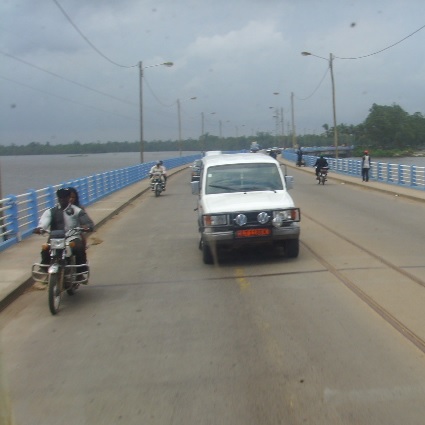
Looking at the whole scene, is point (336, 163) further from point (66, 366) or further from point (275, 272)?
point (66, 366)

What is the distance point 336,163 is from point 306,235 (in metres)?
33.5

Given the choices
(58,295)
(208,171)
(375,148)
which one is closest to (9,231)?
(208,171)

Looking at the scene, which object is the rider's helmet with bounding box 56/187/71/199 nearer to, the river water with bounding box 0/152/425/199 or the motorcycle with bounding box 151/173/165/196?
the river water with bounding box 0/152/425/199

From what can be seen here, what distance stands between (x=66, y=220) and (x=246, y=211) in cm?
305

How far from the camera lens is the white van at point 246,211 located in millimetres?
10008

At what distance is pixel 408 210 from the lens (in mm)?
19078

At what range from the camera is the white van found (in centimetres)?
1001

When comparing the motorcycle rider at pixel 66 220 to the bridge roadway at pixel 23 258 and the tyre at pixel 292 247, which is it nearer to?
the bridge roadway at pixel 23 258

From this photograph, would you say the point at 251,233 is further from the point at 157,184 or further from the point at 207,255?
the point at 157,184

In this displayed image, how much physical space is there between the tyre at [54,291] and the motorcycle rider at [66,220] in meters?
0.46

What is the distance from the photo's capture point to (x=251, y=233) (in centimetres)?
1000

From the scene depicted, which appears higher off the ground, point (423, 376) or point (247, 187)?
point (247, 187)

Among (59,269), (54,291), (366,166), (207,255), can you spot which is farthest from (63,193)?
(366,166)

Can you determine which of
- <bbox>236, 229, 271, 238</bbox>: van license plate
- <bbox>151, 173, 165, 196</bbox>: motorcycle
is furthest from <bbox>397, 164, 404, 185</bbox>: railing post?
<bbox>236, 229, 271, 238</bbox>: van license plate
